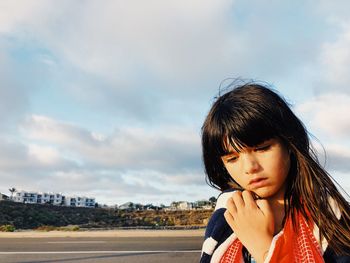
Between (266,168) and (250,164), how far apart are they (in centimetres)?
5

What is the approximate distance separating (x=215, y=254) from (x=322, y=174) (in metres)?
0.41

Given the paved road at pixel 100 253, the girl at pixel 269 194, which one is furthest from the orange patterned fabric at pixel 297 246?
the paved road at pixel 100 253

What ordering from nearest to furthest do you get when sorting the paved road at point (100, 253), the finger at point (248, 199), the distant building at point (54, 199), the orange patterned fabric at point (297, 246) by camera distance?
the orange patterned fabric at point (297, 246) < the finger at point (248, 199) < the paved road at point (100, 253) < the distant building at point (54, 199)

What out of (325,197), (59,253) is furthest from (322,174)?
(59,253)

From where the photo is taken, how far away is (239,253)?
4.00 ft

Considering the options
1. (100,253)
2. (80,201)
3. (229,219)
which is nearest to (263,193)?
(229,219)

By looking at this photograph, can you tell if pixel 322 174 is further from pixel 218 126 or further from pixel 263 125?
pixel 218 126

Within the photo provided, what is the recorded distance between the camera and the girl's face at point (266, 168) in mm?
1199

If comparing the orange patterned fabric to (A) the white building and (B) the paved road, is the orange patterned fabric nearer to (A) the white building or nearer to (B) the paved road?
(B) the paved road

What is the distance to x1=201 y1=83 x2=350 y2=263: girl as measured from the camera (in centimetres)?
111

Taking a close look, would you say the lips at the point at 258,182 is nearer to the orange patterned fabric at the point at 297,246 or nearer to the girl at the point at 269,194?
the girl at the point at 269,194

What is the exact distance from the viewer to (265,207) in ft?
3.86

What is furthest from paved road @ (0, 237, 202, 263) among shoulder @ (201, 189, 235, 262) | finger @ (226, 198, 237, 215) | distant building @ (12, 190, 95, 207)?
distant building @ (12, 190, 95, 207)

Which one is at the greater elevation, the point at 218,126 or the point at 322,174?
the point at 218,126
